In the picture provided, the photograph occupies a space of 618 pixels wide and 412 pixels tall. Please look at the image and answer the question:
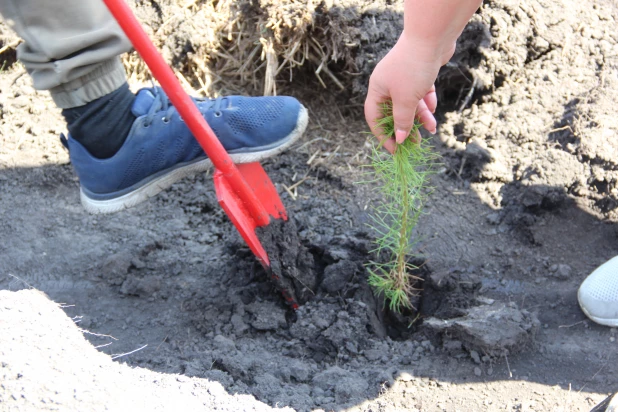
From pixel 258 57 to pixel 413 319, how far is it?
1866mm

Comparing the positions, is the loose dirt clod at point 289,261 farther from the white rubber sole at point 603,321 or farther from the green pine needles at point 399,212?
the white rubber sole at point 603,321

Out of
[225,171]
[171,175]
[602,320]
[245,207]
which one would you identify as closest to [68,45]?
[171,175]

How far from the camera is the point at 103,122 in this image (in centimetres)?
226

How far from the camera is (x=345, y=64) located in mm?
3088

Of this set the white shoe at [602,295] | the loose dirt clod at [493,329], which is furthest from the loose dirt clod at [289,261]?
the white shoe at [602,295]

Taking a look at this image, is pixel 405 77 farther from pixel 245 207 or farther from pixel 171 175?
pixel 171 175

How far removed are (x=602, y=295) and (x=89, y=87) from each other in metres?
2.11

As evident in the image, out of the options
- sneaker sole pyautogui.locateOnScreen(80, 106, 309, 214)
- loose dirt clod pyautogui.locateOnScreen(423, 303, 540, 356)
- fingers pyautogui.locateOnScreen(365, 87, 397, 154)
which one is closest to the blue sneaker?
sneaker sole pyautogui.locateOnScreen(80, 106, 309, 214)

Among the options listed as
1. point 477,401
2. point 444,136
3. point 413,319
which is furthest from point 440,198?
point 477,401

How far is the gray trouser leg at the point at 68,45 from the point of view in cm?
201

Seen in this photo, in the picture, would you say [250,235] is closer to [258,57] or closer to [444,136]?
[444,136]

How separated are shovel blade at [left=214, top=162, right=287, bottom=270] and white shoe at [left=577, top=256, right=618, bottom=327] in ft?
3.95

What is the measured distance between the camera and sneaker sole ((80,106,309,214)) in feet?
7.42

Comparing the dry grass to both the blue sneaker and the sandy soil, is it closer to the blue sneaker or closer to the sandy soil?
the sandy soil
